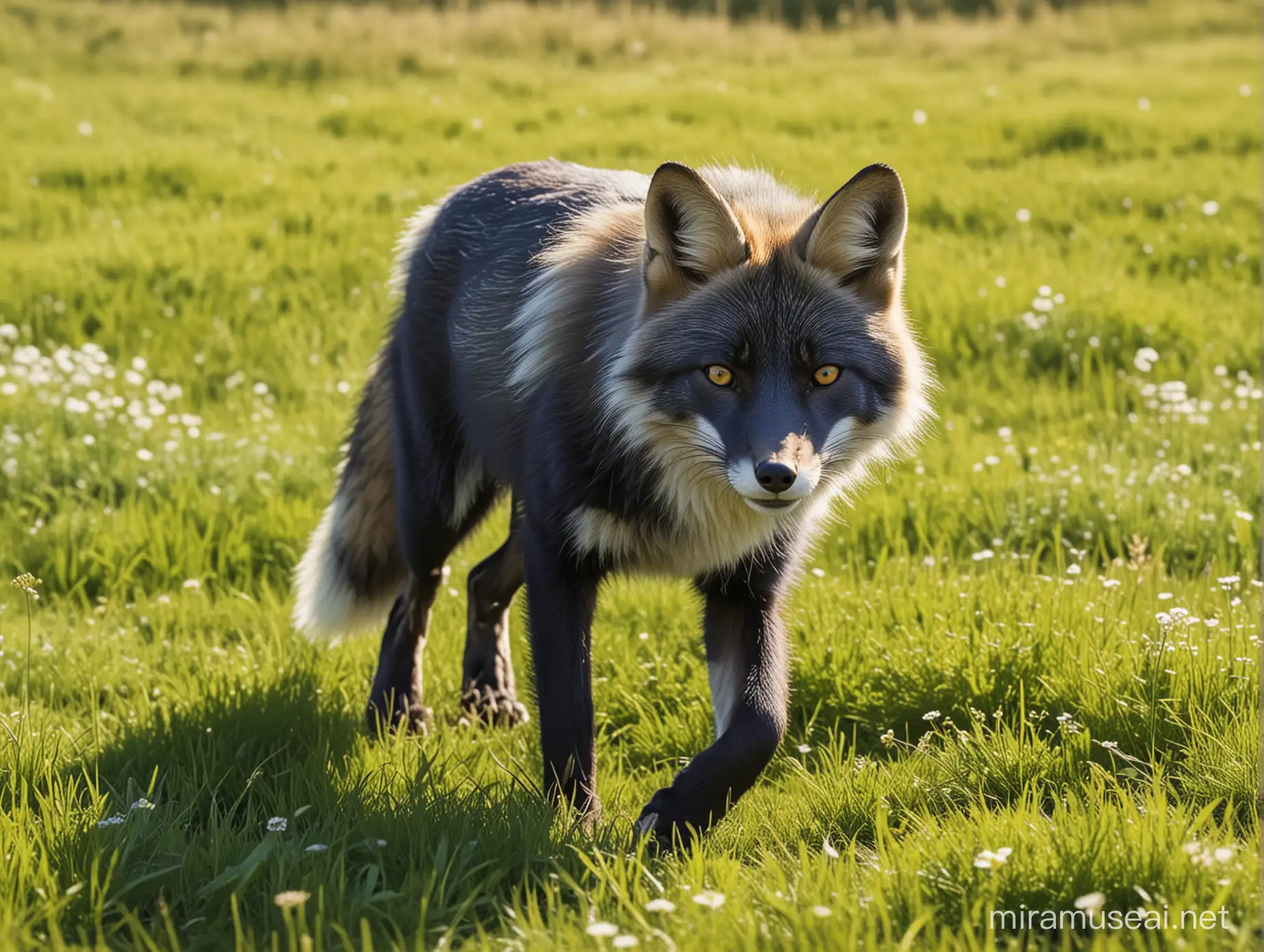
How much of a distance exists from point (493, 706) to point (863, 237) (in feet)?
7.63

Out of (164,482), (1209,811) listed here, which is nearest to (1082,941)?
(1209,811)

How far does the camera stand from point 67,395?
7504 millimetres

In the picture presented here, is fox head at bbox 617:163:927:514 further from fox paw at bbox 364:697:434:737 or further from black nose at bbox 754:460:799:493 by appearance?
fox paw at bbox 364:697:434:737

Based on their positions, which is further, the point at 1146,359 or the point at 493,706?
the point at 1146,359

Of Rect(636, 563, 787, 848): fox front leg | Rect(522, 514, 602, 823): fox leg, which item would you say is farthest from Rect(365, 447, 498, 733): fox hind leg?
Rect(636, 563, 787, 848): fox front leg

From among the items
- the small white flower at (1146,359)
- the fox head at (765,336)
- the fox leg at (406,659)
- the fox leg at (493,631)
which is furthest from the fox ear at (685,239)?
the small white flower at (1146,359)

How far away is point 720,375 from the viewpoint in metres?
3.62

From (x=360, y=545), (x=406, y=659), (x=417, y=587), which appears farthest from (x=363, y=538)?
(x=406, y=659)

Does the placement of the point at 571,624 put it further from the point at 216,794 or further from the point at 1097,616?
the point at 1097,616

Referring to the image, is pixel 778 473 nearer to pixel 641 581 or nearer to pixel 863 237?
pixel 863 237

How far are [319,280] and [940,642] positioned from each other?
6.00 metres

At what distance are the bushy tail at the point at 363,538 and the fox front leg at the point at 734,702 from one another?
167 cm

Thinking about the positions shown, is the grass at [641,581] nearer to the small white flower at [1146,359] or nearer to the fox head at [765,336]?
the small white flower at [1146,359]

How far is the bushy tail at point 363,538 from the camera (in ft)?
17.1
